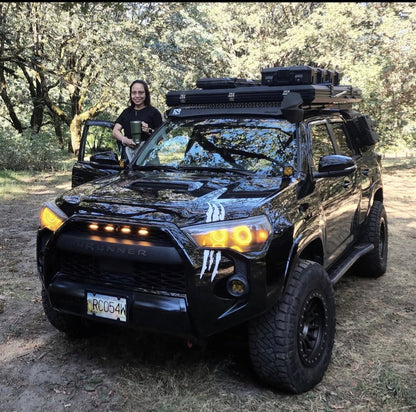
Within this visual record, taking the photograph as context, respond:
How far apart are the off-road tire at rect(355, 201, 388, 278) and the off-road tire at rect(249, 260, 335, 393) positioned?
2.12 meters

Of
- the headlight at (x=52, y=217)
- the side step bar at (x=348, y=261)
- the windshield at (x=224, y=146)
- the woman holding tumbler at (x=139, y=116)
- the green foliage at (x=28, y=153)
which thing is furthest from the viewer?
the green foliage at (x=28, y=153)

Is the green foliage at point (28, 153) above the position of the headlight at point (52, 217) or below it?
below

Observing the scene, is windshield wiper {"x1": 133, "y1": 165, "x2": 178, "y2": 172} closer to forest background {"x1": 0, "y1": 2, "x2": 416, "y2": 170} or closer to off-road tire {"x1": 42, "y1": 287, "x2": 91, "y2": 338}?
off-road tire {"x1": 42, "y1": 287, "x2": 91, "y2": 338}

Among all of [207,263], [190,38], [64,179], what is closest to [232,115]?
[207,263]

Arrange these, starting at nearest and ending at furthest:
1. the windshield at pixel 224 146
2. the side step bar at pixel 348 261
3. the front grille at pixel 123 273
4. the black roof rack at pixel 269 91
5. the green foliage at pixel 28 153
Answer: the front grille at pixel 123 273 → the windshield at pixel 224 146 → the black roof rack at pixel 269 91 → the side step bar at pixel 348 261 → the green foliage at pixel 28 153

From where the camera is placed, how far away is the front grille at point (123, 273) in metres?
2.75

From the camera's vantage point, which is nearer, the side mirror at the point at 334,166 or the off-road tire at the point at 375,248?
the side mirror at the point at 334,166

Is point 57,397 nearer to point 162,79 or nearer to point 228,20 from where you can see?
point 162,79

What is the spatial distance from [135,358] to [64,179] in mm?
11059

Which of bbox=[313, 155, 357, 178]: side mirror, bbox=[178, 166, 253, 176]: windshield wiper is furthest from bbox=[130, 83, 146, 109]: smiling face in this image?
bbox=[313, 155, 357, 178]: side mirror

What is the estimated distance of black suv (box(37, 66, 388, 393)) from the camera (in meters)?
2.67

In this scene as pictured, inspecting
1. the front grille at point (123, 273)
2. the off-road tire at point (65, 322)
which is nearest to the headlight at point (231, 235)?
the front grille at point (123, 273)

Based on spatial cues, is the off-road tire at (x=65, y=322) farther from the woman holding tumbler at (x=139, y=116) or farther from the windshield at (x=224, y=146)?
the woman holding tumbler at (x=139, y=116)

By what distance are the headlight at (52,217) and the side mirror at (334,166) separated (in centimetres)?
190
